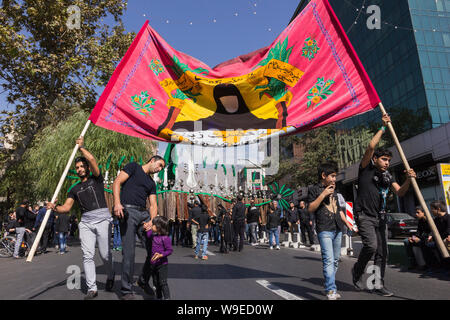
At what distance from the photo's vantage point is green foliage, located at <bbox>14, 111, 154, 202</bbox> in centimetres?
1850

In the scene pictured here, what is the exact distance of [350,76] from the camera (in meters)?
A: 5.34

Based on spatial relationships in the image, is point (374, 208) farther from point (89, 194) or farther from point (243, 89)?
point (89, 194)

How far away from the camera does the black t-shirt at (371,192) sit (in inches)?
186

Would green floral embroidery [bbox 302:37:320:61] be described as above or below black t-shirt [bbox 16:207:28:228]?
above

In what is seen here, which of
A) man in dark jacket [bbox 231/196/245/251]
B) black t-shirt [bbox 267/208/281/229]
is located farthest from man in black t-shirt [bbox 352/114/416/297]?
black t-shirt [bbox 267/208/281/229]

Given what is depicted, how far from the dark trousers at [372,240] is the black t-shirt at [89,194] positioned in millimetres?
3727

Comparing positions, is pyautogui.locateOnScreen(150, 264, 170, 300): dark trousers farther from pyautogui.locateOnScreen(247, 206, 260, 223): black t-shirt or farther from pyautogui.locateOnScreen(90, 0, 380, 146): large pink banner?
pyautogui.locateOnScreen(247, 206, 260, 223): black t-shirt

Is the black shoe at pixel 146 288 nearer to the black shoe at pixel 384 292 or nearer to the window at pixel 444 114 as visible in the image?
the black shoe at pixel 384 292

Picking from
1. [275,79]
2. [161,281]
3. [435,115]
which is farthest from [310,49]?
[435,115]

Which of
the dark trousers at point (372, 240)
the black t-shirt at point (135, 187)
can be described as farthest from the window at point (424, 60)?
the black t-shirt at point (135, 187)

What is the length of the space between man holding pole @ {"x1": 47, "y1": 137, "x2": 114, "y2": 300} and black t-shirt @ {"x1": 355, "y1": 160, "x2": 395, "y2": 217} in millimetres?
3688

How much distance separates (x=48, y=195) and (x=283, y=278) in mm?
16756
